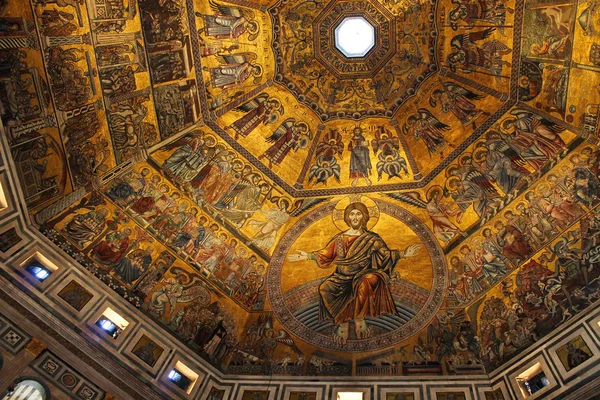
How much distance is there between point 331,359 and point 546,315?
564 cm

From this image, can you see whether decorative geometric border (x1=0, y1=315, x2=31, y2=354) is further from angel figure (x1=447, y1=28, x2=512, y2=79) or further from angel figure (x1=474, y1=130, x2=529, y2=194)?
angel figure (x1=447, y1=28, x2=512, y2=79)

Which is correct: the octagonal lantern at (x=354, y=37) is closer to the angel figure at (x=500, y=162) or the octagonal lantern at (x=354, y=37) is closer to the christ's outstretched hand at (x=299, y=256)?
the angel figure at (x=500, y=162)

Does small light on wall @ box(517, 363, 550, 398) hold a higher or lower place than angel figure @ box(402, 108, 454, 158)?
lower

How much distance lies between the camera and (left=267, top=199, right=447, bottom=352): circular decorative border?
1396 cm

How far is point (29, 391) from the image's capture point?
34.0 ft

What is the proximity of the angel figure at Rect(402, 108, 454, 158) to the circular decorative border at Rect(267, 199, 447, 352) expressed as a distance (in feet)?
7.47

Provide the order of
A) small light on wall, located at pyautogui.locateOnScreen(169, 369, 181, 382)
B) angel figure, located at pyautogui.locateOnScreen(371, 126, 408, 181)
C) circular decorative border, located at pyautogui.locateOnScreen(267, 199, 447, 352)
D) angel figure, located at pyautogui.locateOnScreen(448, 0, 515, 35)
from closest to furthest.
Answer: small light on wall, located at pyautogui.locateOnScreen(169, 369, 181, 382)
angel figure, located at pyautogui.locateOnScreen(448, 0, 515, 35)
circular decorative border, located at pyautogui.locateOnScreen(267, 199, 447, 352)
angel figure, located at pyautogui.locateOnScreen(371, 126, 408, 181)

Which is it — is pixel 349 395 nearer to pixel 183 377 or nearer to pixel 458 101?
pixel 183 377

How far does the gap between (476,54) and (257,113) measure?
276 inches

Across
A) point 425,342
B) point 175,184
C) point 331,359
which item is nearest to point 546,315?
point 425,342

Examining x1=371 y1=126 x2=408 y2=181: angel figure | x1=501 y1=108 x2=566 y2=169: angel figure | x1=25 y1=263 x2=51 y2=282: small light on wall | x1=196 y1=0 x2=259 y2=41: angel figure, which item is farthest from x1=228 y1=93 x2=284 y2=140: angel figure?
x1=501 y1=108 x2=566 y2=169: angel figure

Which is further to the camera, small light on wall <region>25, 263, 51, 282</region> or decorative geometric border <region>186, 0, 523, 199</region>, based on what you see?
decorative geometric border <region>186, 0, 523, 199</region>

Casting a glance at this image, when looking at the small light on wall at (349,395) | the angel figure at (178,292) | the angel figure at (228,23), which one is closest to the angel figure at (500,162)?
the small light on wall at (349,395)

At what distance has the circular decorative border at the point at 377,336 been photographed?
45.8 feet
